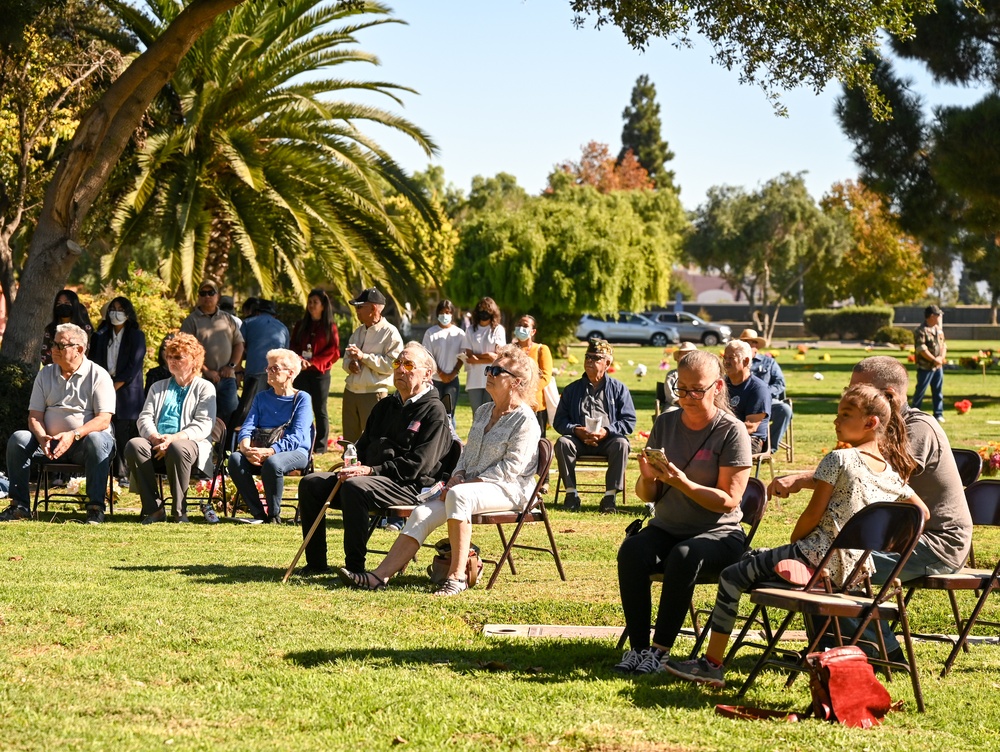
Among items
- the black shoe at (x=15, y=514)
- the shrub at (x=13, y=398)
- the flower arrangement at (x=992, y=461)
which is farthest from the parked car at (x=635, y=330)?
the black shoe at (x=15, y=514)

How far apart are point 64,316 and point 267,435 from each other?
284cm

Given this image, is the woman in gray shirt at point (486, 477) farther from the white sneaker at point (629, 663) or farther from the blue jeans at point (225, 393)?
the blue jeans at point (225, 393)

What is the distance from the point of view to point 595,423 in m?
11.7

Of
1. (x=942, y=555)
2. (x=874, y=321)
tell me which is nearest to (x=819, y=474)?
(x=942, y=555)

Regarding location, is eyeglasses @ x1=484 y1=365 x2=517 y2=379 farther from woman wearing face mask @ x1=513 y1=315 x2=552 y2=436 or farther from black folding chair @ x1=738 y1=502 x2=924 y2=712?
woman wearing face mask @ x1=513 y1=315 x2=552 y2=436

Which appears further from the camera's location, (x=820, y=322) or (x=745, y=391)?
(x=820, y=322)

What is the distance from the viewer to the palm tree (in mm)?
18250

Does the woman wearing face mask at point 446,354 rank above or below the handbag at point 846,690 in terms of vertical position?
above

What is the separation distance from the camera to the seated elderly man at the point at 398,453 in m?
8.09

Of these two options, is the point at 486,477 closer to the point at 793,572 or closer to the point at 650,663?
the point at 650,663

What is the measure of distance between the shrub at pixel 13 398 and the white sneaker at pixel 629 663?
7.41 m

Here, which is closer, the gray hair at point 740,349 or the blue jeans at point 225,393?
the gray hair at point 740,349

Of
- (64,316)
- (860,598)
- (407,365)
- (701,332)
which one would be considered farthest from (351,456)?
(701,332)

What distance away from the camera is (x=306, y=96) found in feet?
61.9
